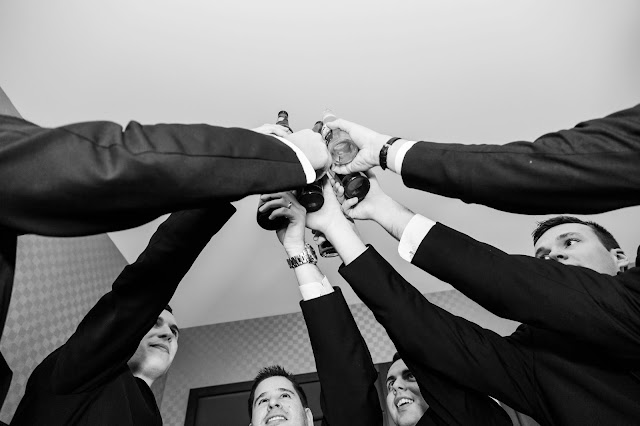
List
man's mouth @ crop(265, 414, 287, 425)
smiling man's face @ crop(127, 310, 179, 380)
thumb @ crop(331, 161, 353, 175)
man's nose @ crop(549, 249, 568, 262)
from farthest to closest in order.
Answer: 1. man's mouth @ crop(265, 414, 287, 425)
2. smiling man's face @ crop(127, 310, 179, 380)
3. man's nose @ crop(549, 249, 568, 262)
4. thumb @ crop(331, 161, 353, 175)

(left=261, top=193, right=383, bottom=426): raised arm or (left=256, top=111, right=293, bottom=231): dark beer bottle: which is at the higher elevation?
(left=256, top=111, right=293, bottom=231): dark beer bottle

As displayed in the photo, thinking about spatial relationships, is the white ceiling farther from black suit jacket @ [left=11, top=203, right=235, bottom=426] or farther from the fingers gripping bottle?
black suit jacket @ [left=11, top=203, right=235, bottom=426]

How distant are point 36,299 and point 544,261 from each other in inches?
82.5

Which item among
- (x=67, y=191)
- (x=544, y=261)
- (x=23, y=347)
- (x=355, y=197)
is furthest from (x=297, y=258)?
(x=23, y=347)

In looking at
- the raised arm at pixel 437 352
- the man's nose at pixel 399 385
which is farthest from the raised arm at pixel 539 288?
the man's nose at pixel 399 385

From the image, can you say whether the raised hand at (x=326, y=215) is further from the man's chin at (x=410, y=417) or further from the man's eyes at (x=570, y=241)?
the man's chin at (x=410, y=417)

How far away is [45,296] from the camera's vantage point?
8.21 ft

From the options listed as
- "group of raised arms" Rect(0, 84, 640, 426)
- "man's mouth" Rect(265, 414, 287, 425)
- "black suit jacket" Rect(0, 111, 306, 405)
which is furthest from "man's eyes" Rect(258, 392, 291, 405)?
"black suit jacket" Rect(0, 111, 306, 405)

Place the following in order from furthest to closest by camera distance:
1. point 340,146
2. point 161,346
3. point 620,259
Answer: point 161,346 < point 620,259 < point 340,146

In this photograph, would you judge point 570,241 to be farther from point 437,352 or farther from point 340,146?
point 340,146

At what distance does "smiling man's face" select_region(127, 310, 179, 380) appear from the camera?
6.46ft

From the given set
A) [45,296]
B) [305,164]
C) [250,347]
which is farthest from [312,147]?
[250,347]

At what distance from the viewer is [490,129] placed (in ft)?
8.79

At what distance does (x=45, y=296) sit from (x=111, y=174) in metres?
1.88
